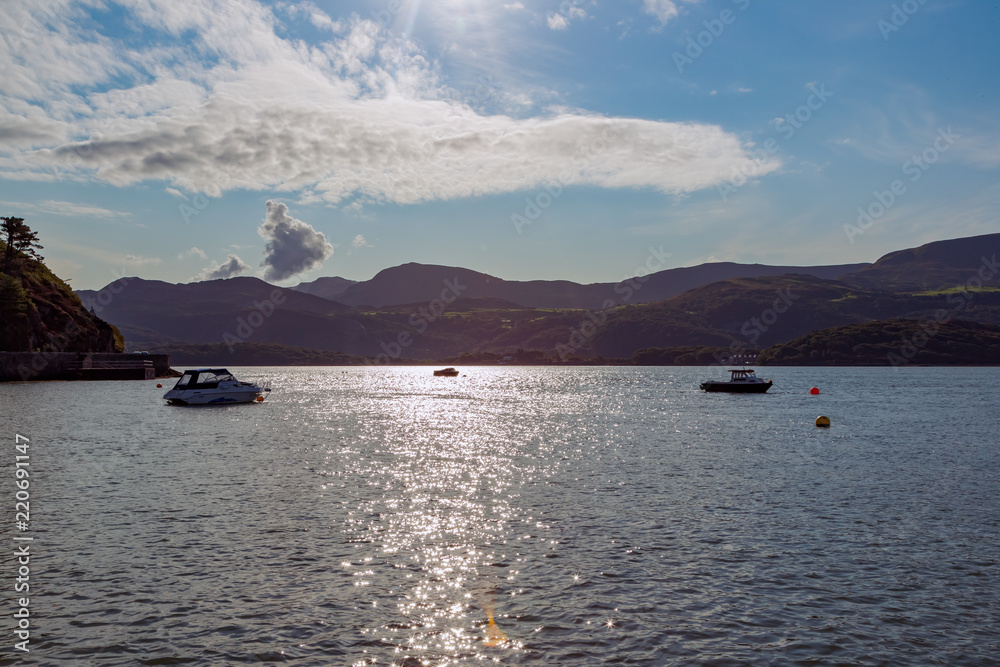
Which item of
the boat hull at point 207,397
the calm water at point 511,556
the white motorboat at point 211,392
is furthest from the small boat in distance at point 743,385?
the boat hull at point 207,397

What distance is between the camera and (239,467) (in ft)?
114

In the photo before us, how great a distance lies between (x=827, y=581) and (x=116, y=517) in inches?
907

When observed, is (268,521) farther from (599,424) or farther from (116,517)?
(599,424)

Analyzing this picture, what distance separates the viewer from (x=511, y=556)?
1847 cm

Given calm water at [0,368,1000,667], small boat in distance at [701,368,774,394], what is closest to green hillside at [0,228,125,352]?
calm water at [0,368,1000,667]

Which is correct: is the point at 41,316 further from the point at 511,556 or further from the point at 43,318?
the point at 511,556

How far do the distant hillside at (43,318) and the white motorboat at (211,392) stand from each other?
62.6 m

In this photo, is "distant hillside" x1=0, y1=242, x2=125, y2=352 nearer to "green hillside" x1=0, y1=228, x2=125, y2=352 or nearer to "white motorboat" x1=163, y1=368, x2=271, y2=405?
"green hillside" x1=0, y1=228, x2=125, y2=352

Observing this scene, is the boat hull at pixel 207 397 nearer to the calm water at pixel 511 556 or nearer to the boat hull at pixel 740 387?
the calm water at pixel 511 556

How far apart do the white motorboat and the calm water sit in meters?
44.9

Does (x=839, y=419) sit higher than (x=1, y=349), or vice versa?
(x=1, y=349)

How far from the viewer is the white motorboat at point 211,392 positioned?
85.6 m

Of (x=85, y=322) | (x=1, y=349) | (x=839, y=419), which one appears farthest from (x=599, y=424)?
(x=85, y=322)

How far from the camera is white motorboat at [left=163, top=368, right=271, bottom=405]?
281 feet
